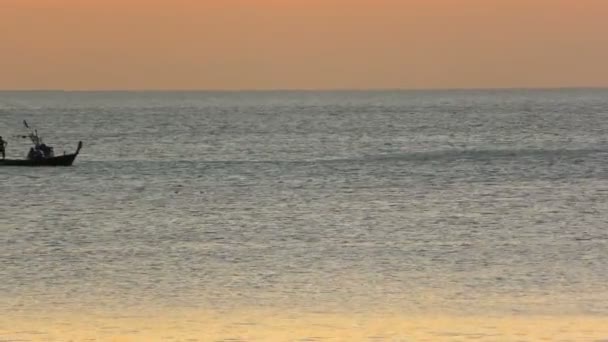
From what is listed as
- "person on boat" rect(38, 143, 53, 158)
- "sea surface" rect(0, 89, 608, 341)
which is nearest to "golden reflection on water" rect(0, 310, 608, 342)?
"sea surface" rect(0, 89, 608, 341)

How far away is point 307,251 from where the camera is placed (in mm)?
30922

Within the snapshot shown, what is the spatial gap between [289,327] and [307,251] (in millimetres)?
9976

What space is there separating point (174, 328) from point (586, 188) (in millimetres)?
30367

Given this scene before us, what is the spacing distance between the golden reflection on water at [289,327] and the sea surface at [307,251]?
0.05m

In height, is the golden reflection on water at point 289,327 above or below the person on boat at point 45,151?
above

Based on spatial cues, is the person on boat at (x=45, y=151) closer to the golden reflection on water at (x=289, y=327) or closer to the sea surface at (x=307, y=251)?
the sea surface at (x=307, y=251)

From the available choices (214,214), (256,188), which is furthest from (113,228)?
(256,188)

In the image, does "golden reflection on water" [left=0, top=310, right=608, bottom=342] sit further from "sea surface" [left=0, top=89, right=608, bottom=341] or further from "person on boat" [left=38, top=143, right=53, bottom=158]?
"person on boat" [left=38, top=143, right=53, bottom=158]

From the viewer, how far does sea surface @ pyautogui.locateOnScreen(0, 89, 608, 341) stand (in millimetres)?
21469

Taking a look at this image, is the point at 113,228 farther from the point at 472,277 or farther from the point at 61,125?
the point at 61,125

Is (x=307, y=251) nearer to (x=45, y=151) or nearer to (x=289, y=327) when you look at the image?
(x=289, y=327)

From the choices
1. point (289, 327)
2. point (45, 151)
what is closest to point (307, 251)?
point (289, 327)

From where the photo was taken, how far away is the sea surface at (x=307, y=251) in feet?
70.4

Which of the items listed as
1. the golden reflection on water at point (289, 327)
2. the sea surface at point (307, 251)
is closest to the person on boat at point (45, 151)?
the sea surface at point (307, 251)
